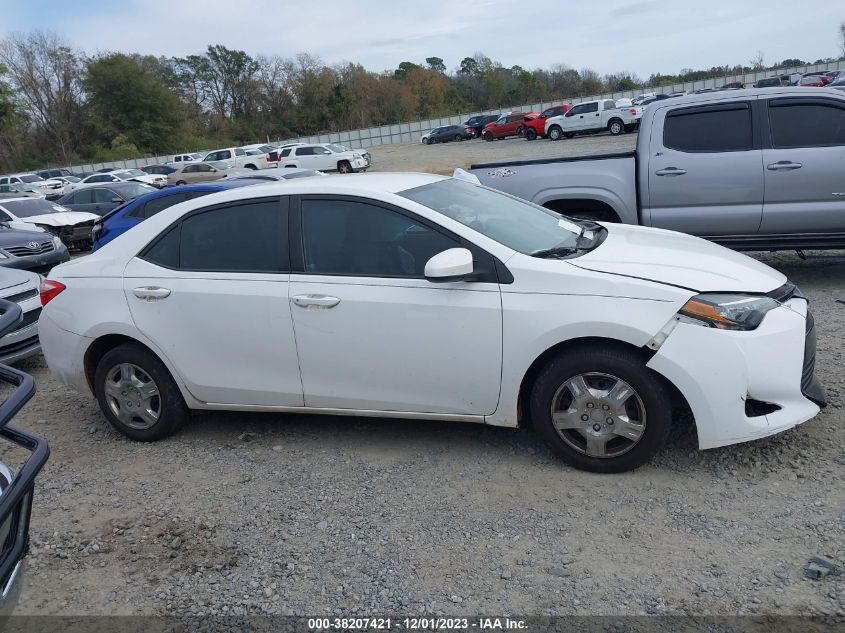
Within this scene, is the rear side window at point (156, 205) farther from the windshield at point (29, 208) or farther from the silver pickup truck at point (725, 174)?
the windshield at point (29, 208)

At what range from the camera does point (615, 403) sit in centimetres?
367

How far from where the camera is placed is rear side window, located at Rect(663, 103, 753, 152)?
7.12 meters

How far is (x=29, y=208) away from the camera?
53.5 ft

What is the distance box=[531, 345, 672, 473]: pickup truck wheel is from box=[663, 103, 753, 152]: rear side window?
4.45m

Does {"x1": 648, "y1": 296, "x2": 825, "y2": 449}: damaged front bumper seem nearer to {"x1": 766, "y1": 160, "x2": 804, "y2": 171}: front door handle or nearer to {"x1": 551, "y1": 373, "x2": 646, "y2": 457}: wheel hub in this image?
{"x1": 551, "y1": 373, "x2": 646, "y2": 457}: wheel hub

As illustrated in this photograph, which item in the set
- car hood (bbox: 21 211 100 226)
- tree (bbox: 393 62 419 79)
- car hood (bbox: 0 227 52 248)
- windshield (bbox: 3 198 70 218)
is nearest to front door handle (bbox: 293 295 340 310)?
car hood (bbox: 0 227 52 248)

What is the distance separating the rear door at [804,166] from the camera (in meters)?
6.78

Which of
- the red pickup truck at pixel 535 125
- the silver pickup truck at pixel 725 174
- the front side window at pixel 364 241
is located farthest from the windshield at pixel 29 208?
the red pickup truck at pixel 535 125

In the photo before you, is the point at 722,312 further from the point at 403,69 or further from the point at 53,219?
the point at 403,69

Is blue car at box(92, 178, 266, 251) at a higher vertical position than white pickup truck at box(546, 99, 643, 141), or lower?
higher

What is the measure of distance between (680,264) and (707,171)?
373cm

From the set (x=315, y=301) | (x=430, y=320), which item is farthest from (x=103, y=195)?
(x=430, y=320)

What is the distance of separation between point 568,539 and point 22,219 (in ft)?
51.1

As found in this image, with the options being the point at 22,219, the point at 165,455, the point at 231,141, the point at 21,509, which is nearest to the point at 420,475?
the point at 165,455
